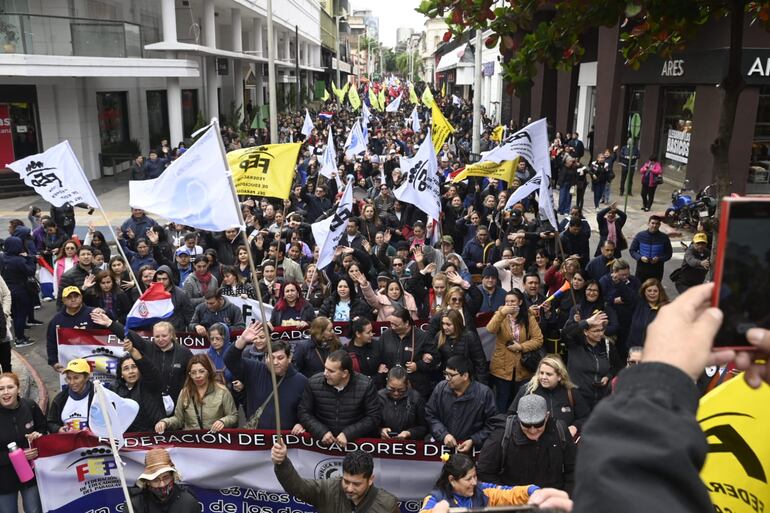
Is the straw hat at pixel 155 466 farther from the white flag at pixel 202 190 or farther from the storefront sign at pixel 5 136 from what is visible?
the storefront sign at pixel 5 136

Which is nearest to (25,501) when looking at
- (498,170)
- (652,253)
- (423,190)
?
(423,190)

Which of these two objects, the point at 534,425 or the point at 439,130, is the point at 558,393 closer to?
the point at 534,425

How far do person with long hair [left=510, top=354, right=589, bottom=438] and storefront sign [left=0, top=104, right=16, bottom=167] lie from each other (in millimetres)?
22857

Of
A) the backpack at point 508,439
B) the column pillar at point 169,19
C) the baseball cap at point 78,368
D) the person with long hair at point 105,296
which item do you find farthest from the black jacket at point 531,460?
the column pillar at point 169,19

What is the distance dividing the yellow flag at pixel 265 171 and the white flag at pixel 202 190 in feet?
9.43

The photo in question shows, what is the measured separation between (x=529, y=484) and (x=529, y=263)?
630 centimetres

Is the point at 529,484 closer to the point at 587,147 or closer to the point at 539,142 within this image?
the point at 539,142

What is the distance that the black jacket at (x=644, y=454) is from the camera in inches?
41.5

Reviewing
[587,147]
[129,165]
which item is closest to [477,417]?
[129,165]

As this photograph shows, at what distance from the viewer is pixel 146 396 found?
6070 mm

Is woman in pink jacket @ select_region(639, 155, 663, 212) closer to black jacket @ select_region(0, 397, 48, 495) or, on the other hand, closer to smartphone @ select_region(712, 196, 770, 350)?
black jacket @ select_region(0, 397, 48, 495)

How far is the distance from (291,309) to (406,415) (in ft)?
9.06

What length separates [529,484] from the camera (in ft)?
15.2

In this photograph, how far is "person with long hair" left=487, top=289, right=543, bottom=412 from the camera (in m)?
7.04
